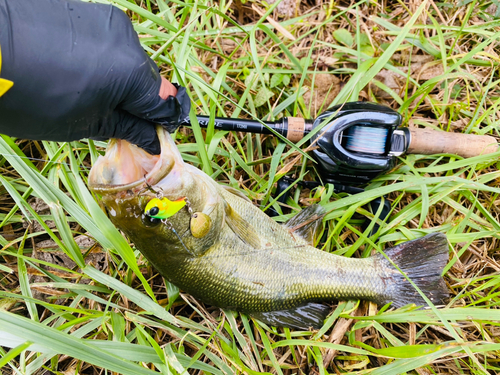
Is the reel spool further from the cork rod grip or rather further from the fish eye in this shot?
the fish eye

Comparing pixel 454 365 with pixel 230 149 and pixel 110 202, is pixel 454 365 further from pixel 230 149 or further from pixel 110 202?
pixel 110 202

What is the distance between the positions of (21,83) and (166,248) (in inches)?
41.5

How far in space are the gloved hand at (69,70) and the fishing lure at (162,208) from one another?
0.48m

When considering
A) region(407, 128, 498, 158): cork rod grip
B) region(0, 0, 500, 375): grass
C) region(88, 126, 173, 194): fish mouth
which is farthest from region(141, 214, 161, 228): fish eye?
region(407, 128, 498, 158): cork rod grip

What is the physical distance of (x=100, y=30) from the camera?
146cm

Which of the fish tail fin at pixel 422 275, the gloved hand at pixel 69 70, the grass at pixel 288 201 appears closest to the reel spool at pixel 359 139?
the grass at pixel 288 201

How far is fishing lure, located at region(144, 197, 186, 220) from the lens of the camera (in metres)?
1.64

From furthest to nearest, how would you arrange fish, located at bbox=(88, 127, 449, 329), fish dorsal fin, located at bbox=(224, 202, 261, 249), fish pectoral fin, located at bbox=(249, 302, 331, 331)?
1. fish pectoral fin, located at bbox=(249, 302, 331, 331)
2. fish dorsal fin, located at bbox=(224, 202, 261, 249)
3. fish, located at bbox=(88, 127, 449, 329)

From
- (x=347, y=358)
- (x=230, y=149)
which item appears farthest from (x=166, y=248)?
(x=347, y=358)

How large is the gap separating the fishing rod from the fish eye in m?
0.87

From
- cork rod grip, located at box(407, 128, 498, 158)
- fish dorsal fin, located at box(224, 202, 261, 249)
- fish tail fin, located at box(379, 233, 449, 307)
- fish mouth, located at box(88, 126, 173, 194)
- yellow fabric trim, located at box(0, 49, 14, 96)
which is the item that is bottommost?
fish tail fin, located at box(379, 233, 449, 307)

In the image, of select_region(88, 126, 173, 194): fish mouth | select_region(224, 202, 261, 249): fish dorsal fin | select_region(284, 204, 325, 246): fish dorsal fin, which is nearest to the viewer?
select_region(88, 126, 173, 194): fish mouth

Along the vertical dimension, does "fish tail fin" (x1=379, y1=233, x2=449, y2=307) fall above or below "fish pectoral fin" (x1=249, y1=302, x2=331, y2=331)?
above

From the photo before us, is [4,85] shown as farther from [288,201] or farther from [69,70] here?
[288,201]
